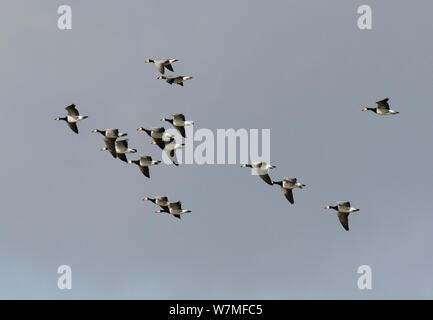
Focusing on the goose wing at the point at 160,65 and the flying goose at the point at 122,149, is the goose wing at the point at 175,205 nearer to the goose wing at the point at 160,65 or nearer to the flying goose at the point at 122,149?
the flying goose at the point at 122,149

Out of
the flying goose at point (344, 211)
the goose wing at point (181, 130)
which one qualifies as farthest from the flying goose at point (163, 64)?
the flying goose at point (344, 211)

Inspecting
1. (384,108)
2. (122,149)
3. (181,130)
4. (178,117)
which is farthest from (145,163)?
(384,108)

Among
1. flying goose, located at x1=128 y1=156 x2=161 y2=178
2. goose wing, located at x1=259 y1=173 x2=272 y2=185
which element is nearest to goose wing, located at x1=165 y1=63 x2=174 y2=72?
flying goose, located at x1=128 y1=156 x2=161 y2=178

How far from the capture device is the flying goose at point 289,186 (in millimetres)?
138750

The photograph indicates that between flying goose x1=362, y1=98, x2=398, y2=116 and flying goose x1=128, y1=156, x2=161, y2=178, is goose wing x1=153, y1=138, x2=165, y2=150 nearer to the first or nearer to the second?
flying goose x1=128, y1=156, x2=161, y2=178

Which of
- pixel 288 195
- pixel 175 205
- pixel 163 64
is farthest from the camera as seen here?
pixel 163 64

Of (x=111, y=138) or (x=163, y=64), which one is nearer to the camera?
(x=111, y=138)

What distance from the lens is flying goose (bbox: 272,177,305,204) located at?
138750 millimetres

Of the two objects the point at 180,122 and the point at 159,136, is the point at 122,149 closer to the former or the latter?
the point at 159,136

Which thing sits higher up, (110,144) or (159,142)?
(159,142)

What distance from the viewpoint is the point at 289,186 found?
456ft
